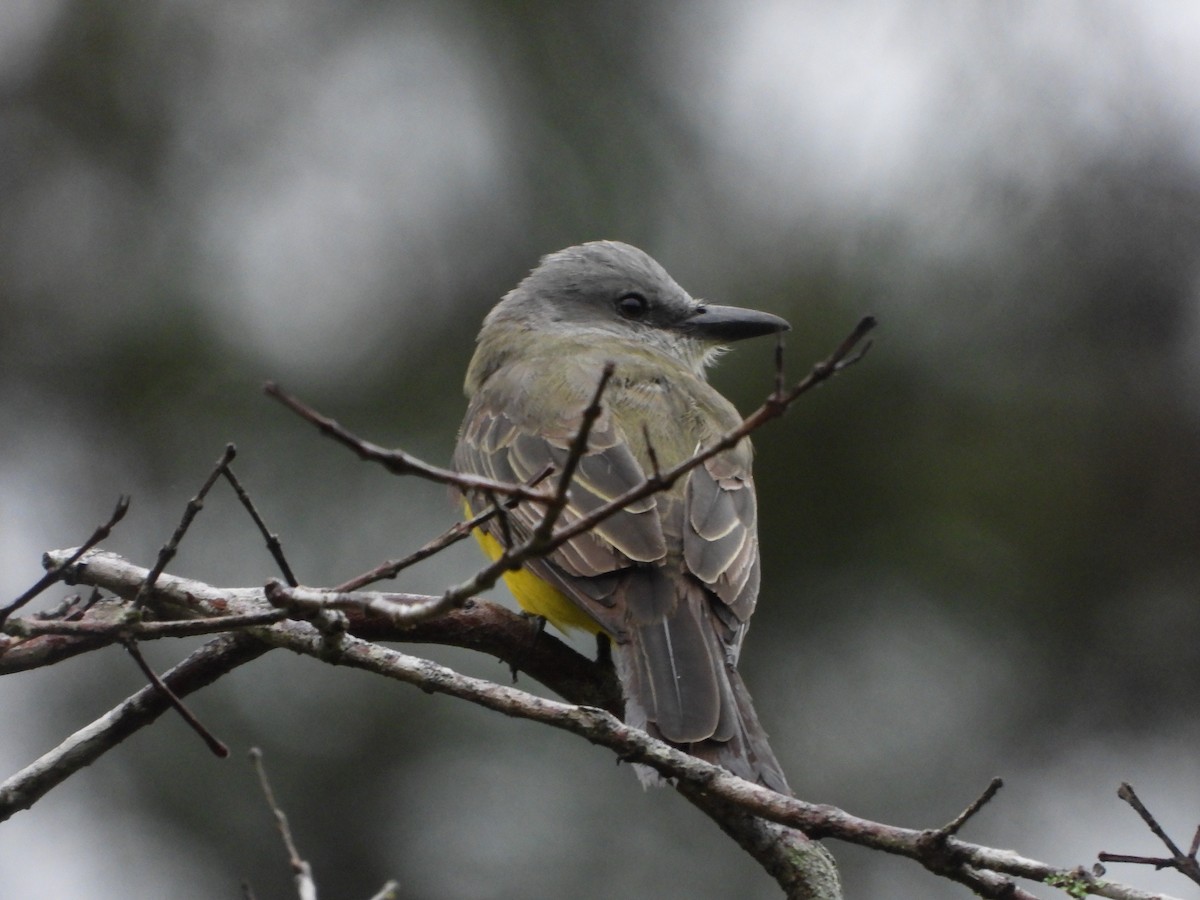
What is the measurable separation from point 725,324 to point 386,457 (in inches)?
170

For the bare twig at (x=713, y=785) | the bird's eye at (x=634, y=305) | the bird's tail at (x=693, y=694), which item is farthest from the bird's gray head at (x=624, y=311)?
the bare twig at (x=713, y=785)

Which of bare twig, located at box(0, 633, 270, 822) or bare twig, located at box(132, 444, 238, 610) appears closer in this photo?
bare twig, located at box(132, 444, 238, 610)

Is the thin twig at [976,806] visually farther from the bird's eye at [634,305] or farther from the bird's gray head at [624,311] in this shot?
the bird's eye at [634,305]

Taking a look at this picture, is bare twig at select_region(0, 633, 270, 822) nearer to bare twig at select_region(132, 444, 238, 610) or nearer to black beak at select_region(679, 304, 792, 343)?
bare twig at select_region(132, 444, 238, 610)

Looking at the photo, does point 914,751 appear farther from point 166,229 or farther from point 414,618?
point 414,618

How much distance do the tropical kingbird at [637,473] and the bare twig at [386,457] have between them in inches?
10.3

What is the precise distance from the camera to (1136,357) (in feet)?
35.1

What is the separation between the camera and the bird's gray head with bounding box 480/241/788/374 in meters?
6.60

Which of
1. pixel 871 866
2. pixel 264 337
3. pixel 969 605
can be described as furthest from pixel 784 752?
pixel 264 337

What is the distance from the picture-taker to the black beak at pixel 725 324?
21.4 ft

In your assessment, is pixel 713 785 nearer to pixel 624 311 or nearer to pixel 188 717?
pixel 188 717

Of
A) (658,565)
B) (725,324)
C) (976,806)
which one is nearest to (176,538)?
(976,806)

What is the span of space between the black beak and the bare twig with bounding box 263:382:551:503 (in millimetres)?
3999

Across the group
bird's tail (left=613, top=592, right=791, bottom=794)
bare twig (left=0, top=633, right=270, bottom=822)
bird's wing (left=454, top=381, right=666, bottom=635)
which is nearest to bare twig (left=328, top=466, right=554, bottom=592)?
bird's wing (left=454, top=381, right=666, bottom=635)
